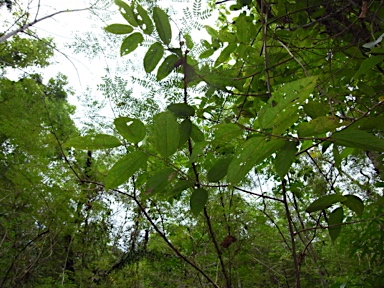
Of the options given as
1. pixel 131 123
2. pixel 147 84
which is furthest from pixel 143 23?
pixel 147 84

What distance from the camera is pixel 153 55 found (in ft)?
1.64

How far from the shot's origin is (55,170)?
256cm

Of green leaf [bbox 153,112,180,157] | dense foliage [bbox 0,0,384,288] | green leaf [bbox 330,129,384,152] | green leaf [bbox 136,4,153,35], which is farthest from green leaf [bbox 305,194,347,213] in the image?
green leaf [bbox 136,4,153,35]

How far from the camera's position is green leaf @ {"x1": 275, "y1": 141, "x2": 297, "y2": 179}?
36 centimetres

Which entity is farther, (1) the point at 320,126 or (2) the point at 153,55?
(2) the point at 153,55

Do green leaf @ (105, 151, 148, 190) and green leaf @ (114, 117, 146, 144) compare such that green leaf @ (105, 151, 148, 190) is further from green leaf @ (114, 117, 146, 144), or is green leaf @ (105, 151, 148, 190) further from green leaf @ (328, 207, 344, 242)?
green leaf @ (328, 207, 344, 242)

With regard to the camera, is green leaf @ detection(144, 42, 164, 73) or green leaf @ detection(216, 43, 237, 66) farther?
green leaf @ detection(216, 43, 237, 66)

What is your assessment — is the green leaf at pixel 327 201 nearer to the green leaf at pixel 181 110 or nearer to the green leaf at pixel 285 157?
the green leaf at pixel 285 157

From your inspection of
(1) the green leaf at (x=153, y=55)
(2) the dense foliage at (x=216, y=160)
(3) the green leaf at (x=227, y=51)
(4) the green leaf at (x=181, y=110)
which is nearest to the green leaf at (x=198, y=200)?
(2) the dense foliage at (x=216, y=160)

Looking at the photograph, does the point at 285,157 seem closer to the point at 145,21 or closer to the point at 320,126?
the point at 320,126

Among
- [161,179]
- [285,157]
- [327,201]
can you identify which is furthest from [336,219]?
[161,179]

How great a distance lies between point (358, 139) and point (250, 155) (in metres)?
0.12

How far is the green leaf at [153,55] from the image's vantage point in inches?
19.5

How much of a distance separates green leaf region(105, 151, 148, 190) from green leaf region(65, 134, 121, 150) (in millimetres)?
24
